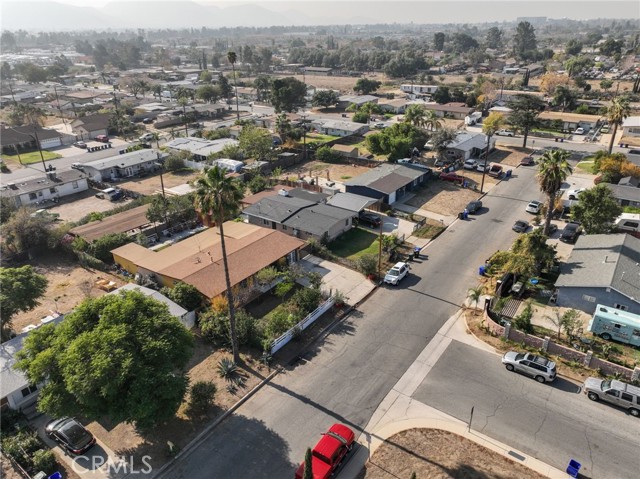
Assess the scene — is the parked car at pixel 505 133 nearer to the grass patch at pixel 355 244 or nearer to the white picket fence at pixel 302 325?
the grass patch at pixel 355 244

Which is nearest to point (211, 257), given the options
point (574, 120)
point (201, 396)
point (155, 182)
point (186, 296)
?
point (186, 296)

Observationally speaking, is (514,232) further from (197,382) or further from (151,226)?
(151,226)

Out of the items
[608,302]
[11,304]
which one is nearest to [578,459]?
[608,302]

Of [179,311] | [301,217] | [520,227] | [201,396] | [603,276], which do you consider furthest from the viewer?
[301,217]

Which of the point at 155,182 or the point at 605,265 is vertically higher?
the point at 605,265

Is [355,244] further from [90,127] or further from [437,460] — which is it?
[90,127]

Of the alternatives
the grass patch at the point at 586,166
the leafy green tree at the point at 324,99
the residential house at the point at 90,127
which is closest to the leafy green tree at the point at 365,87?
the leafy green tree at the point at 324,99
